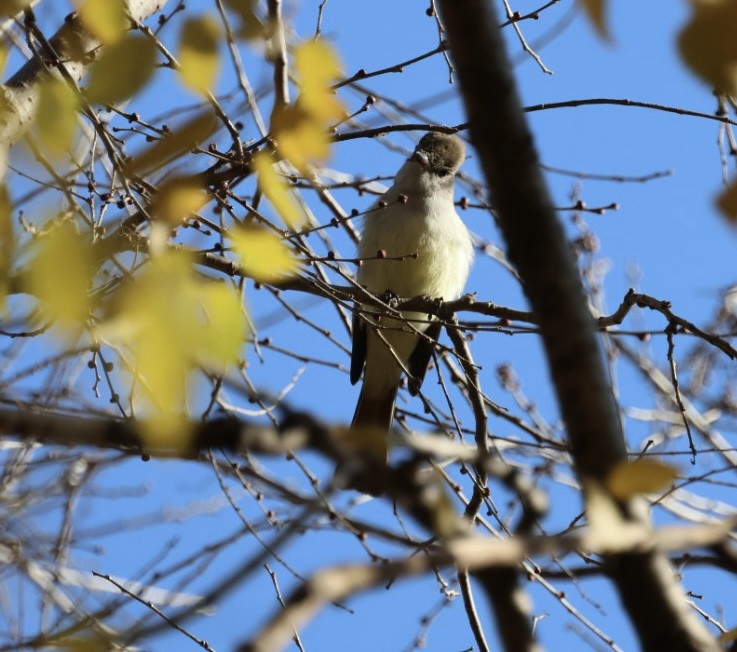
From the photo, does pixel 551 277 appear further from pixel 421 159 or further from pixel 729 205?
pixel 421 159

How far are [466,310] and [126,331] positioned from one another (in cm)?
354

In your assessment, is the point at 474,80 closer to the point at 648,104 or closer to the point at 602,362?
the point at 602,362

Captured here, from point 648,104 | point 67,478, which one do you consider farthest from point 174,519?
point 648,104

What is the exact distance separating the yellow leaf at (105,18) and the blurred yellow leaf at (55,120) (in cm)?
12

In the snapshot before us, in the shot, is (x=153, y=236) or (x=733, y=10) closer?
(x=733, y=10)

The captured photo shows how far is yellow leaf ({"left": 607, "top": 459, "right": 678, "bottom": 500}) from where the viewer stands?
1.21 meters

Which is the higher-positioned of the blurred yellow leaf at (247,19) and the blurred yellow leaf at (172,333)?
the blurred yellow leaf at (247,19)

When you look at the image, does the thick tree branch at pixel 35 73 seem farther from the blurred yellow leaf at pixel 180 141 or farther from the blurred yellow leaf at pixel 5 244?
the blurred yellow leaf at pixel 180 141

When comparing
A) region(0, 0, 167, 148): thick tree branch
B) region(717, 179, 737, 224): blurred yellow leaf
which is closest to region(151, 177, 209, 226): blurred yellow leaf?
region(717, 179, 737, 224): blurred yellow leaf

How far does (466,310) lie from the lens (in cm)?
464

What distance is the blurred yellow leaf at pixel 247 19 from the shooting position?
1.73 meters

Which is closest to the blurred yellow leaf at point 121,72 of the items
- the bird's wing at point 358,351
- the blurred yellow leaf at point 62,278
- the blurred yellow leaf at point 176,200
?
the blurred yellow leaf at point 176,200

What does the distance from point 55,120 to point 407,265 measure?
514cm

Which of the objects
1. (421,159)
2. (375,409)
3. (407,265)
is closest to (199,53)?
(407,265)
